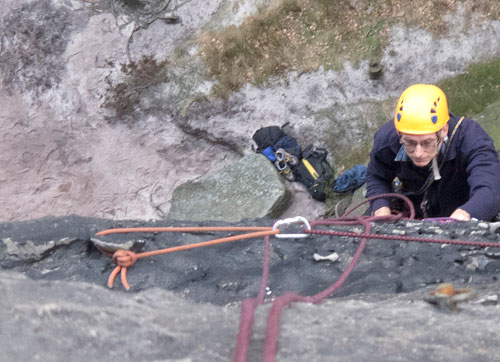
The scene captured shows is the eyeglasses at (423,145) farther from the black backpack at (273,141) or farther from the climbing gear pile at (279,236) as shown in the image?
A: the black backpack at (273,141)

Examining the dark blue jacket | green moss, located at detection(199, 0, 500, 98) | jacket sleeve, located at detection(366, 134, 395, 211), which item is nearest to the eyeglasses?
the dark blue jacket

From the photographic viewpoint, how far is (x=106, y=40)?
587cm

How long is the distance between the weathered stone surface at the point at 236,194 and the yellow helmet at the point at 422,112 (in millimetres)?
2609

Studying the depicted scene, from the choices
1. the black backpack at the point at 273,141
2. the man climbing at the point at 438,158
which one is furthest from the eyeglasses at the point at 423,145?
the black backpack at the point at 273,141

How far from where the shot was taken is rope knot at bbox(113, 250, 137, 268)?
1661mm

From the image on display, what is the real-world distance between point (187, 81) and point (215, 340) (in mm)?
5151

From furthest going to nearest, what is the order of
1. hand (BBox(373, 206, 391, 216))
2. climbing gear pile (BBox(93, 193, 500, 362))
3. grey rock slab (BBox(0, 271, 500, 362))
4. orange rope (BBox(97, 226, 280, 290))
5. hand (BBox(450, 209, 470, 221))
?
1. hand (BBox(373, 206, 391, 216))
2. hand (BBox(450, 209, 470, 221))
3. orange rope (BBox(97, 226, 280, 290))
4. climbing gear pile (BBox(93, 193, 500, 362))
5. grey rock slab (BBox(0, 271, 500, 362))

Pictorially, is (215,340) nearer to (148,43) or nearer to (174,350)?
(174,350)

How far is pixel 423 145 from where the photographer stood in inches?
109

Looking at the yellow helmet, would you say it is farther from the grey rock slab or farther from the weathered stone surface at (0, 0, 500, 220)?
the weathered stone surface at (0, 0, 500, 220)

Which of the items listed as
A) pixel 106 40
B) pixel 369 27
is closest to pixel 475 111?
pixel 369 27

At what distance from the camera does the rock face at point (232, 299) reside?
104 cm

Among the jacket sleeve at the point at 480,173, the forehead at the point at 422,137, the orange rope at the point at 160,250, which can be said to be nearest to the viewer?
the orange rope at the point at 160,250

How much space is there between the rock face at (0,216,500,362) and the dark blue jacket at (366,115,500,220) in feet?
2.12
